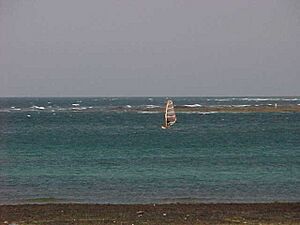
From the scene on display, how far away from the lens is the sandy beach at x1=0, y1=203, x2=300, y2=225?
1942 centimetres

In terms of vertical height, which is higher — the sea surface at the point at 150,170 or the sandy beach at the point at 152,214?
the sandy beach at the point at 152,214

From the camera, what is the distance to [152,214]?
2083 centimetres

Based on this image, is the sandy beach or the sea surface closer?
the sandy beach

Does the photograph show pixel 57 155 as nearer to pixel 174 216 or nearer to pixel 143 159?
pixel 143 159

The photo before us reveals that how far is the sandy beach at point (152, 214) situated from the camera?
765 inches

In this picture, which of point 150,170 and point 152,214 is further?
point 150,170

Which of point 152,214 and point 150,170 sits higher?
point 152,214

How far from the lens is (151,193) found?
1069 inches

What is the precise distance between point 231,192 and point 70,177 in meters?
8.70

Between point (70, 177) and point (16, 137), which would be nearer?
point (70, 177)

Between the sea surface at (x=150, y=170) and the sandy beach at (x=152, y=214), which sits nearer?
the sandy beach at (x=152, y=214)

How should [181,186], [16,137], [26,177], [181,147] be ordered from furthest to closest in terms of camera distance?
[16,137], [181,147], [26,177], [181,186]

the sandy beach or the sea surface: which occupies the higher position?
the sandy beach

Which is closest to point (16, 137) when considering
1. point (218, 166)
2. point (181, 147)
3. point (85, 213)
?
point (181, 147)
